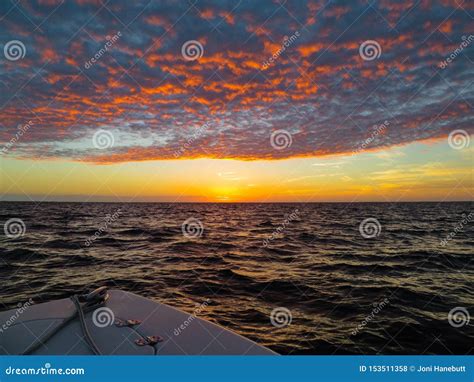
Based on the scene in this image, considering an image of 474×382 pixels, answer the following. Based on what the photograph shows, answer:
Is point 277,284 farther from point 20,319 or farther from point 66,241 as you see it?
point 66,241

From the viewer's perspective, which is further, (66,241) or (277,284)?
(66,241)

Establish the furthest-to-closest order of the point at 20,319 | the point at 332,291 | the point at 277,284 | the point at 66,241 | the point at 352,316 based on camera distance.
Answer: the point at 66,241 → the point at 277,284 → the point at 332,291 → the point at 352,316 → the point at 20,319

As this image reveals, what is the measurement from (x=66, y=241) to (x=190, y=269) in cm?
1008

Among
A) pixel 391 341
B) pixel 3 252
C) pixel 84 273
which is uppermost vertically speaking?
pixel 3 252

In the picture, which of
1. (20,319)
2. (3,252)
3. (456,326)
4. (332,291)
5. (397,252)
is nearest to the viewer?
(20,319)

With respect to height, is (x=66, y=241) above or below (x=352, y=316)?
above

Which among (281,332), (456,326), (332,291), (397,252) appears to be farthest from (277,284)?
(397,252)

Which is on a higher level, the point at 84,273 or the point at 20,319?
the point at 84,273

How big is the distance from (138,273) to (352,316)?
7363 millimetres

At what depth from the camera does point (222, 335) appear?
11.6 feet

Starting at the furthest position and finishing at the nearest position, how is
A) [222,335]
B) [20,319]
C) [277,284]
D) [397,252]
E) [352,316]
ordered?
[397,252], [277,284], [352,316], [20,319], [222,335]

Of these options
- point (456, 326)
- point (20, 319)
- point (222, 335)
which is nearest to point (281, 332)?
point (222, 335)

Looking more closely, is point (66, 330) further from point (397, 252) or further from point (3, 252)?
point (397, 252)

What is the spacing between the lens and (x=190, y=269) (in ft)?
38.3
